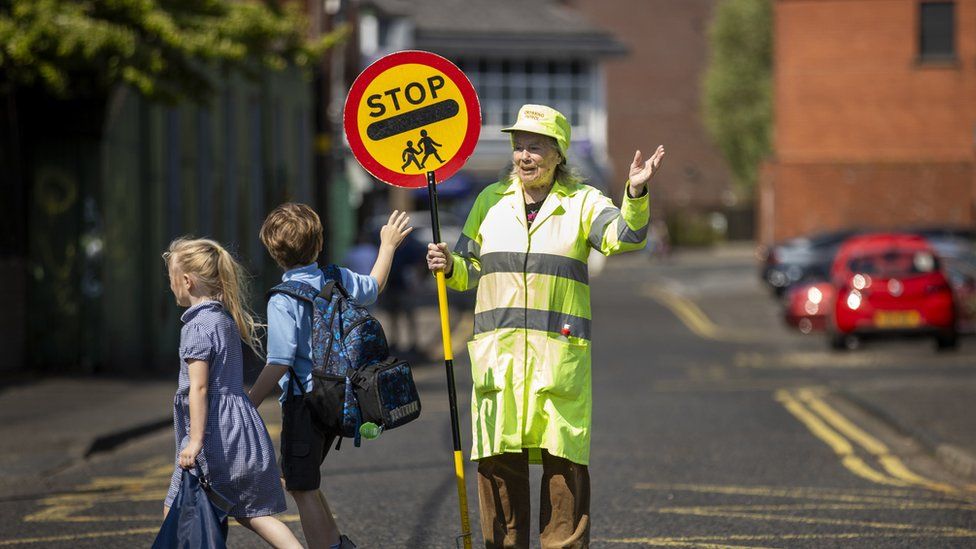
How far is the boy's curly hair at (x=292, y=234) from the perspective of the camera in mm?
5961

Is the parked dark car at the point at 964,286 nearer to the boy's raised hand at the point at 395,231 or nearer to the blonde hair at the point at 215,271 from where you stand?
the boy's raised hand at the point at 395,231

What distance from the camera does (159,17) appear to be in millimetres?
15148

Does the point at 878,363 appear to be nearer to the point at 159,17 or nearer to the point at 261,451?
the point at 159,17

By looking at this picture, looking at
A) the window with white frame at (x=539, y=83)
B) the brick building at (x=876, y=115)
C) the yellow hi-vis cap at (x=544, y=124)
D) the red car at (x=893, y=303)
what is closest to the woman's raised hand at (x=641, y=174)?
the yellow hi-vis cap at (x=544, y=124)

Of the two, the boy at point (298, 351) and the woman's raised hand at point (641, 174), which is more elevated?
the woman's raised hand at point (641, 174)

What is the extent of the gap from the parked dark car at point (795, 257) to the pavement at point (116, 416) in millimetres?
14375

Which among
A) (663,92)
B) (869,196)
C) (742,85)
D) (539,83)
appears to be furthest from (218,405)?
(663,92)

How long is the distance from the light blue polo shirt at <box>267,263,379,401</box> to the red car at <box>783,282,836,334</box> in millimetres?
18654

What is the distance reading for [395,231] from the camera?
246 inches

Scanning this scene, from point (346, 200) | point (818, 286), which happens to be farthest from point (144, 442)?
point (346, 200)

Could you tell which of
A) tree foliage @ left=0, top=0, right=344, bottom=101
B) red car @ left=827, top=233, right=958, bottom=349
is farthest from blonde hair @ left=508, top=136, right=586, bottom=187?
red car @ left=827, top=233, right=958, bottom=349

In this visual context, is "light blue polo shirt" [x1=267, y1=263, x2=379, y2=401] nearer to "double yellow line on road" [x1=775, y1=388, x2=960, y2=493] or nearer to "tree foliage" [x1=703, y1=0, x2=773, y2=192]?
"double yellow line on road" [x1=775, y1=388, x2=960, y2=493]

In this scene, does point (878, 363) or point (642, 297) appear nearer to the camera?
point (878, 363)

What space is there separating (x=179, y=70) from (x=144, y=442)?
5.08 meters
